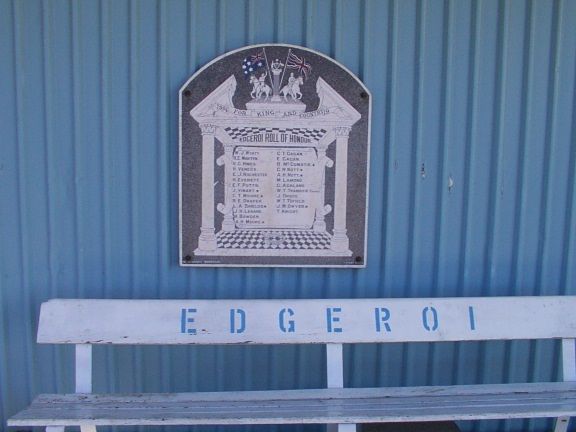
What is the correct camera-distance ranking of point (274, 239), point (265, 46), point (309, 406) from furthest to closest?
1. point (274, 239)
2. point (265, 46)
3. point (309, 406)

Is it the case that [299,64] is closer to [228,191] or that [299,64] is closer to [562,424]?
[228,191]

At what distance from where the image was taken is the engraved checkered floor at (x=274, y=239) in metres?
3.03

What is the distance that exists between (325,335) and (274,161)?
915mm

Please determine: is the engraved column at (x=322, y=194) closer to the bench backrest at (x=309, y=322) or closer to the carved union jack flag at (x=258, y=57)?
the bench backrest at (x=309, y=322)

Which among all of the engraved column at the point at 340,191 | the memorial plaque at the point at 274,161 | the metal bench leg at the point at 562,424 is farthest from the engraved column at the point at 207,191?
the metal bench leg at the point at 562,424

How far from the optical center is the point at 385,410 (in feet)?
8.25

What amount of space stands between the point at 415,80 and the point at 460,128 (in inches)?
13.8

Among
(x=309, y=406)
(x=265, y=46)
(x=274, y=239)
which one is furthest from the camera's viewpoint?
(x=274, y=239)

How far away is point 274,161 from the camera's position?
118 inches

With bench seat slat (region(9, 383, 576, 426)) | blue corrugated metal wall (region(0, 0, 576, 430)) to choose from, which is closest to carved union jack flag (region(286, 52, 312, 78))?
blue corrugated metal wall (region(0, 0, 576, 430))

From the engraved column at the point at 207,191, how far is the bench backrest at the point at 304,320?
1.11 feet

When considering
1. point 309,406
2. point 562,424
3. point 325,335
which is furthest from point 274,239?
point 562,424

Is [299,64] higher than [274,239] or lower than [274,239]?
higher

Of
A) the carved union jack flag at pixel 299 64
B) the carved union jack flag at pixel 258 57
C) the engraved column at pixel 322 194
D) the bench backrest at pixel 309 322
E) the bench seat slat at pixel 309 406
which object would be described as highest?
the carved union jack flag at pixel 258 57
